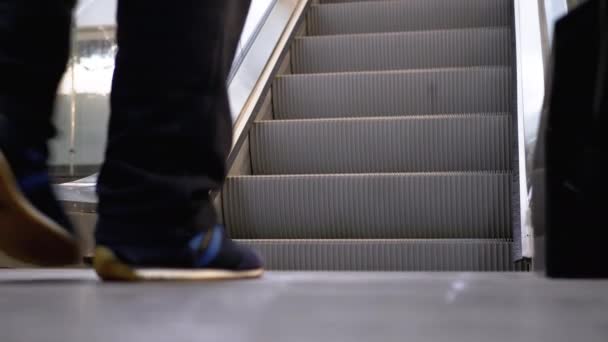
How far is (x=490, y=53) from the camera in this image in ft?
16.1

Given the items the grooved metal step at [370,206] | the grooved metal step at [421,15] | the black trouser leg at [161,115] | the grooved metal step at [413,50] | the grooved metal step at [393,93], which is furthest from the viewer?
the grooved metal step at [421,15]

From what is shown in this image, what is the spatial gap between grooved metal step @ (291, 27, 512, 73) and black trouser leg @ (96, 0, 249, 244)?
3666 millimetres

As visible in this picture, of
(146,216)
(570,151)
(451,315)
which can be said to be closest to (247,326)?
(451,315)

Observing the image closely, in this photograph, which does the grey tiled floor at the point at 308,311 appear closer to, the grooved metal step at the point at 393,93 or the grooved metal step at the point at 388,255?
the grooved metal step at the point at 388,255

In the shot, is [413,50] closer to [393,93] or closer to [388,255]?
[393,93]

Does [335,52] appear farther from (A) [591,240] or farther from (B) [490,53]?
(A) [591,240]

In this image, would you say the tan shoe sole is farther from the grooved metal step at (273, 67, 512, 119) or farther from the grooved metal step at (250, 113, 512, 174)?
the grooved metal step at (273, 67, 512, 119)

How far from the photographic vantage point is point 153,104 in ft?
4.33

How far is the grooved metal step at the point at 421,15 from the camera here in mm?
5371

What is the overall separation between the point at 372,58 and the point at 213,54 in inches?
146

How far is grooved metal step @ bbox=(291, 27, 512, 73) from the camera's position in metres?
4.90

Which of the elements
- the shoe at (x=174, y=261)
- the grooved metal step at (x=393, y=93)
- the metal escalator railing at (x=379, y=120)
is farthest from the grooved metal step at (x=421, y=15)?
the shoe at (x=174, y=261)

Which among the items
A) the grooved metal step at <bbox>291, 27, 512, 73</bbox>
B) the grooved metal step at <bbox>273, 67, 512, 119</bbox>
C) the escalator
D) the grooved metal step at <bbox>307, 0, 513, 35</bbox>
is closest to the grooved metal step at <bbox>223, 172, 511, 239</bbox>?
the escalator

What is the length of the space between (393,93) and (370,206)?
988 mm
